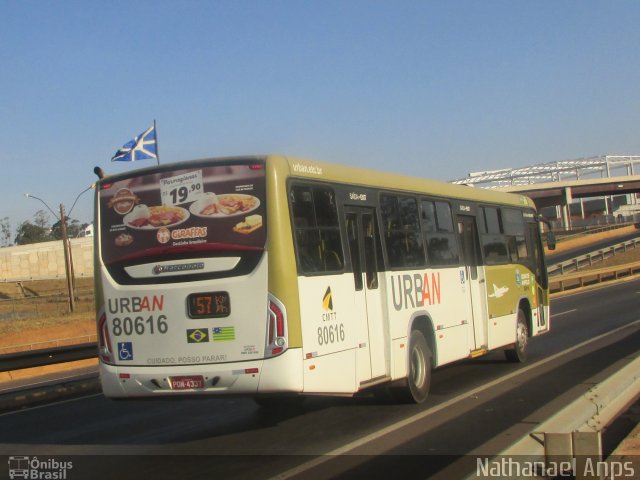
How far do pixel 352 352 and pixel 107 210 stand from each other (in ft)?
10.8

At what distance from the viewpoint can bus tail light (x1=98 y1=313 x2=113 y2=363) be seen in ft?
30.2

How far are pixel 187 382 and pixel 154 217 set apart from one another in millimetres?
1850

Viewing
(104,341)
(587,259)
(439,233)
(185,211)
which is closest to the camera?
(185,211)

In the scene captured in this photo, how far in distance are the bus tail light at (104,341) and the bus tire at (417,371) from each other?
161 inches

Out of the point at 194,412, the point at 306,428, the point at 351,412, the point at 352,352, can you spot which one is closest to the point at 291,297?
the point at 352,352

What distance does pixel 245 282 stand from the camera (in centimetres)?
857

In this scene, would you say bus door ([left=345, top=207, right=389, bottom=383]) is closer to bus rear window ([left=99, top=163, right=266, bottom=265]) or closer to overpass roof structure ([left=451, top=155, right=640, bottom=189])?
bus rear window ([left=99, top=163, right=266, bottom=265])

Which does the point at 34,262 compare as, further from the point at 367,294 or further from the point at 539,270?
the point at 367,294

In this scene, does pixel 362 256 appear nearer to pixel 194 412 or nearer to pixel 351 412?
pixel 351 412

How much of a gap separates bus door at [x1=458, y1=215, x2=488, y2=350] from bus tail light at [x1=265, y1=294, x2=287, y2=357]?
583 cm

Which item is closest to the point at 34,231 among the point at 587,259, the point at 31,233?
the point at 31,233

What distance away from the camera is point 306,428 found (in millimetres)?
10039

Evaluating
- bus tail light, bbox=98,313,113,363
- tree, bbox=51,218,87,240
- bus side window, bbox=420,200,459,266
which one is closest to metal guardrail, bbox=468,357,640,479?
bus tail light, bbox=98,313,113,363

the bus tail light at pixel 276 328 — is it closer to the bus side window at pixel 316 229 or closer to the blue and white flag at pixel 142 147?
the bus side window at pixel 316 229
